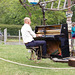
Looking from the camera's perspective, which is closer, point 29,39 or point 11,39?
point 29,39

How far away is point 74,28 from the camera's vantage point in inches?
353

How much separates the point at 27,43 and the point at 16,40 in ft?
59.0

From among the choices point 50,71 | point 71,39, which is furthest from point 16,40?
point 50,71

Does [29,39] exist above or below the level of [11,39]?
above

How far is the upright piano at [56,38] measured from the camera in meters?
7.43

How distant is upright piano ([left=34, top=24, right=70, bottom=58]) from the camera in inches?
292

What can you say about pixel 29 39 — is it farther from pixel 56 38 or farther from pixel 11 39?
pixel 11 39

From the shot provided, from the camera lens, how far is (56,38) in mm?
7242

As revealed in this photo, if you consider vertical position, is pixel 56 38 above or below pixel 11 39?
above

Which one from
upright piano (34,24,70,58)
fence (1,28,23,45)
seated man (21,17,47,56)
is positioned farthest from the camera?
fence (1,28,23,45)

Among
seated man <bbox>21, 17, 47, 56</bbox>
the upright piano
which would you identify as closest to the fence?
the upright piano

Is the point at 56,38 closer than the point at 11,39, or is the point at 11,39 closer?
the point at 56,38

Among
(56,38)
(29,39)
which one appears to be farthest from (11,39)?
(56,38)

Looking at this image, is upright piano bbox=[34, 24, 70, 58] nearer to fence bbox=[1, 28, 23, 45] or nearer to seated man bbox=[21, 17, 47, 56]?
seated man bbox=[21, 17, 47, 56]
